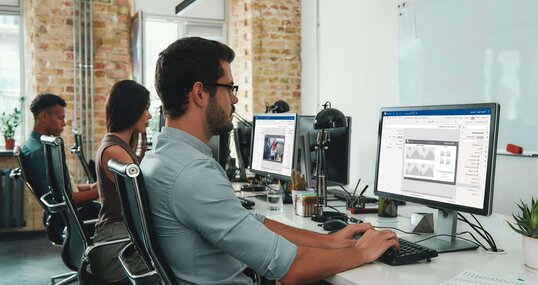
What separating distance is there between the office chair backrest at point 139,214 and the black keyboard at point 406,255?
664 millimetres

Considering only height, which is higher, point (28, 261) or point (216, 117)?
point (216, 117)

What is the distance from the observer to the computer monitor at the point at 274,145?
9.61 ft

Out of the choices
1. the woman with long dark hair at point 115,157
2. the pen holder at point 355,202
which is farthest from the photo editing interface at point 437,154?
the woman with long dark hair at point 115,157

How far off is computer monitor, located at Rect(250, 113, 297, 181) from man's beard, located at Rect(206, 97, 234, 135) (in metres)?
1.27

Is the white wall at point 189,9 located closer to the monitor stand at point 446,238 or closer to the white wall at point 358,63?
the white wall at point 358,63

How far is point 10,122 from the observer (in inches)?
210

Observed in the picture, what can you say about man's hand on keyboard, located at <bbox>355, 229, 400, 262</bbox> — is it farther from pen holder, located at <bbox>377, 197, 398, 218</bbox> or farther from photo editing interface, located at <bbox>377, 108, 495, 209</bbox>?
pen holder, located at <bbox>377, 197, 398, 218</bbox>

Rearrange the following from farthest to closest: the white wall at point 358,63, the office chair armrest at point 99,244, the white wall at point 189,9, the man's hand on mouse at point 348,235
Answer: the white wall at point 189,9 → the white wall at point 358,63 → the office chair armrest at point 99,244 → the man's hand on mouse at point 348,235

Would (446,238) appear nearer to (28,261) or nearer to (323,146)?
(323,146)

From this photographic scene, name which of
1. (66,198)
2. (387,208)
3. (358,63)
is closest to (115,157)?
(66,198)

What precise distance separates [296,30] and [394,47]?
1.69m

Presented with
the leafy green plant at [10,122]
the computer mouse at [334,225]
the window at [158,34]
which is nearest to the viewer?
the computer mouse at [334,225]

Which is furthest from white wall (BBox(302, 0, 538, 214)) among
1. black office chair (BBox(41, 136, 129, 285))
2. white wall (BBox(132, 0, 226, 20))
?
black office chair (BBox(41, 136, 129, 285))

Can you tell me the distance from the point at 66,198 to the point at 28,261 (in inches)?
92.5
